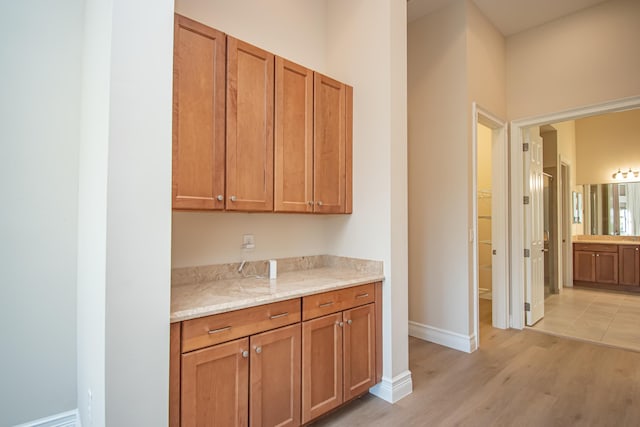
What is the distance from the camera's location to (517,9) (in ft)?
11.4

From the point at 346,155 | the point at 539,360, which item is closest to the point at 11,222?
the point at 346,155

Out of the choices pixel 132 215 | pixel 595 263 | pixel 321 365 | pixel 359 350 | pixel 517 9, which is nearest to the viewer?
pixel 132 215

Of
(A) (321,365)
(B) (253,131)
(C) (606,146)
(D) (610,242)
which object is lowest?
(A) (321,365)

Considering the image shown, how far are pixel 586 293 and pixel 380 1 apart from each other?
6069 millimetres

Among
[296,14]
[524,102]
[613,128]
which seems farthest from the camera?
[613,128]

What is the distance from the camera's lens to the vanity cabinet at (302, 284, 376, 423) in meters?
1.91

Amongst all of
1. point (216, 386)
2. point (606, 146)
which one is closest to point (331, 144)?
point (216, 386)

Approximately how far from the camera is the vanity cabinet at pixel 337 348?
75.4 inches

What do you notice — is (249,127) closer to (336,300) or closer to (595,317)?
(336,300)

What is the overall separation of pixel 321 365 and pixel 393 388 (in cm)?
67

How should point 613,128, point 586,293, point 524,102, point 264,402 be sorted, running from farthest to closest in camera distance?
1. point 613,128
2. point 586,293
3. point 524,102
4. point 264,402

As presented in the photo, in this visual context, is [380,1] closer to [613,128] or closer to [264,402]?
[264,402]

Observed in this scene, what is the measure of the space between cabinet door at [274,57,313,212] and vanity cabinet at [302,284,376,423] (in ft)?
2.18

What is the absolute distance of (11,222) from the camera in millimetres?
1796
